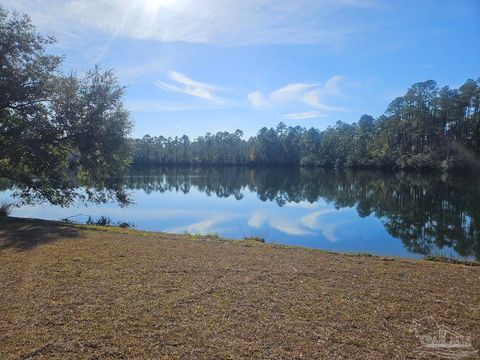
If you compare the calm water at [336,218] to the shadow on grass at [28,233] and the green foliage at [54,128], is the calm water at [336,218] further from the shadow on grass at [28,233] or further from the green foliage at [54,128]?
the shadow on grass at [28,233]

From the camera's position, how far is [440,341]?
481 centimetres

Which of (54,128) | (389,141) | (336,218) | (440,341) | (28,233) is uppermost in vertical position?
(389,141)

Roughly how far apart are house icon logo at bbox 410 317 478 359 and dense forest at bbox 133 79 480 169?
67544 mm

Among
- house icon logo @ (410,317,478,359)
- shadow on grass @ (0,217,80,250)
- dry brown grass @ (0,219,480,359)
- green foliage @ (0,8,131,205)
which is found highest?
green foliage @ (0,8,131,205)

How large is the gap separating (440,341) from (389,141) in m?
81.3

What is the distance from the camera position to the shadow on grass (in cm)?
988

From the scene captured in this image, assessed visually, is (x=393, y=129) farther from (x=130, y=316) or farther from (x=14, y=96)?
(x=130, y=316)

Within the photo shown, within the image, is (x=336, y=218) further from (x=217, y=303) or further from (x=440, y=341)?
(x=440, y=341)

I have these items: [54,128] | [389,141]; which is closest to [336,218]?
[54,128]

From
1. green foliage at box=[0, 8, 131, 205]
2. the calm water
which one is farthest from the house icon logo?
green foliage at box=[0, 8, 131, 205]

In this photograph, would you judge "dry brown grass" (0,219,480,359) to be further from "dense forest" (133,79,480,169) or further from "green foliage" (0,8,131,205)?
"dense forest" (133,79,480,169)

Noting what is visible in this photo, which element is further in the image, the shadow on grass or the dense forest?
the dense forest

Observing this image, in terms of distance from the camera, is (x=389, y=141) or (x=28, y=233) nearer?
(x=28, y=233)

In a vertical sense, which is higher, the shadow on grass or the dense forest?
the dense forest
